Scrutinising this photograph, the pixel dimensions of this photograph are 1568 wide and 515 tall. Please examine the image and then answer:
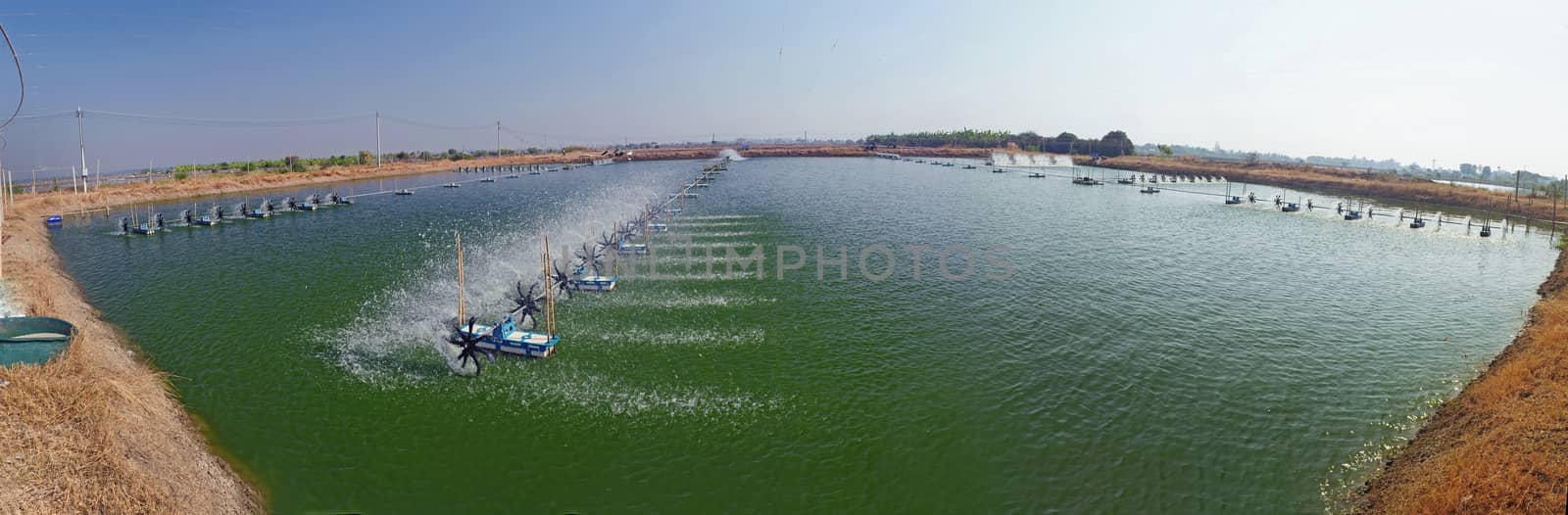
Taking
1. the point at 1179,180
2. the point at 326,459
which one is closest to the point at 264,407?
the point at 326,459

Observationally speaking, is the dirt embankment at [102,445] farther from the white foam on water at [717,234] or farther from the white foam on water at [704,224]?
the white foam on water at [704,224]

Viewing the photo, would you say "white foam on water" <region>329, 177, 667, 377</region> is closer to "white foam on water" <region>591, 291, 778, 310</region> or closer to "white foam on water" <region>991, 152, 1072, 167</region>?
"white foam on water" <region>591, 291, 778, 310</region>

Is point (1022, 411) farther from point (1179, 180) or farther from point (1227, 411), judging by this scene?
point (1179, 180)

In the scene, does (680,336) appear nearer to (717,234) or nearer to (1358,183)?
(717,234)

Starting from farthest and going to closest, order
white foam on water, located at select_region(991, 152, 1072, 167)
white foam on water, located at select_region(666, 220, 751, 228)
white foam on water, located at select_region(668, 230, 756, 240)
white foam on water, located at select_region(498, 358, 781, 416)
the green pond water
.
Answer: white foam on water, located at select_region(991, 152, 1072, 167) < white foam on water, located at select_region(666, 220, 751, 228) < white foam on water, located at select_region(668, 230, 756, 240) < white foam on water, located at select_region(498, 358, 781, 416) < the green pond water

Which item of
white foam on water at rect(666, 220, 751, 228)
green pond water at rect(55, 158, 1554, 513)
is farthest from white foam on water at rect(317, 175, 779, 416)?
white foam on water at rect(666, 220, 751, 228)

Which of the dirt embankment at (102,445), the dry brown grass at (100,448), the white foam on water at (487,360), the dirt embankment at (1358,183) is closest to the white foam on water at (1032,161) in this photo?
the dirt embankment at (1358,183)

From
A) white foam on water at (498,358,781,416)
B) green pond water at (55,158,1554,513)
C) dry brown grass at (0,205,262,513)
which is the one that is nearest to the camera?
dry brown grass at (0,205,262,513)

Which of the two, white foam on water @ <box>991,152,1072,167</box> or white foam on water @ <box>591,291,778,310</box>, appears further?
white foam on water @ <box>991,152,1072,167</box>
